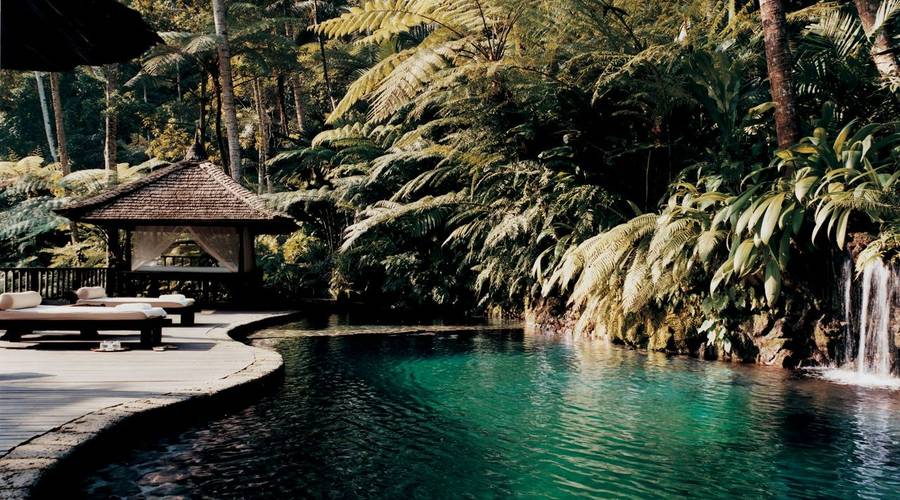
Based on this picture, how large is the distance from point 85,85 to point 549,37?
1075 inches

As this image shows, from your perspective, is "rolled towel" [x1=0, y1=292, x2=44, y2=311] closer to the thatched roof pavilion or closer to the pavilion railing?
the thatched roof pavilion

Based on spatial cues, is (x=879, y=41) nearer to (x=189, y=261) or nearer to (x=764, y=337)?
(x=764, y=337)

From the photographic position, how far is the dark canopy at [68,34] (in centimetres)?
385

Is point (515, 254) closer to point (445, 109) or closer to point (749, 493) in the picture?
point (445, 109)

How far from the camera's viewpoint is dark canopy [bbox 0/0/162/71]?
3.85 metres

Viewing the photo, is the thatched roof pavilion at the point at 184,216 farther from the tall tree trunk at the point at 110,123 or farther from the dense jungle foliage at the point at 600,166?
the tall tree trunk at the point at 110,123

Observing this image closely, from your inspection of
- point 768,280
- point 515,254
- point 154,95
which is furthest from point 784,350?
point 154,95

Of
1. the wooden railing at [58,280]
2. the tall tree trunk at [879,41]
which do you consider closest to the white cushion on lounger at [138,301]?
the wooden railing at [58,280]

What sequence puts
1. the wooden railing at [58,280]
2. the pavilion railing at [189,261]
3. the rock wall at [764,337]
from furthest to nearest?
the pavilion railing at [189,261]
the wooden railing at [58,280]
the rock wall at [764,337]

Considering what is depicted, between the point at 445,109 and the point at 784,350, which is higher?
the point at 445,109

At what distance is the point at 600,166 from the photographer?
412 inches

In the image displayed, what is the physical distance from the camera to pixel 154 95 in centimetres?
3203

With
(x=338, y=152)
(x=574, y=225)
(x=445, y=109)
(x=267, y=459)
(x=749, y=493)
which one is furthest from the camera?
(x=338, y=152)

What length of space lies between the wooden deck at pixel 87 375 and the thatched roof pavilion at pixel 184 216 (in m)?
4.14
